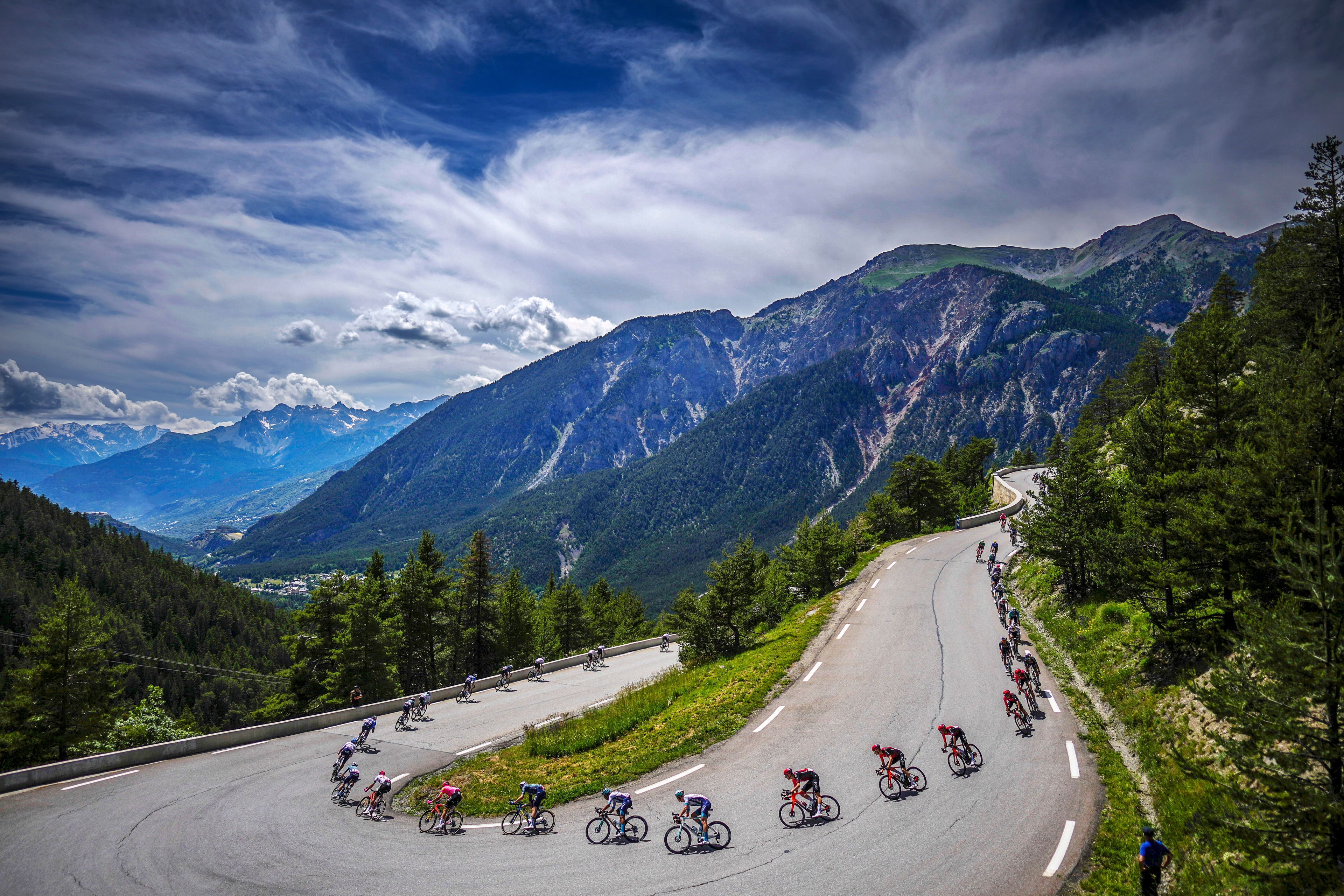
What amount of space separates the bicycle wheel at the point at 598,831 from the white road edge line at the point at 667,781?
5.05 feet

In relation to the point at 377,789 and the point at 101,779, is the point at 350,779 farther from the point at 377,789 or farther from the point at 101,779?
the point at 101,779

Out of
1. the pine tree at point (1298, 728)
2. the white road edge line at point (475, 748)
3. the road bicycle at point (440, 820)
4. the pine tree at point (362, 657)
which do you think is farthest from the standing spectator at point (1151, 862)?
the pine tree at point (362, 657)

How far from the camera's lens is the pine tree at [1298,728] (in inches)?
293

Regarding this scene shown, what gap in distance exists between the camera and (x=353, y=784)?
17.0 metres

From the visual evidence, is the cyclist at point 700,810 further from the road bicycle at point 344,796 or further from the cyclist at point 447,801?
the road bicycle at point 344,796

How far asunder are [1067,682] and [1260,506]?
9298 mm

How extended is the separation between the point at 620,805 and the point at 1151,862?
9.81 m

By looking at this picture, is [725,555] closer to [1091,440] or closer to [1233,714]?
[1233,714]

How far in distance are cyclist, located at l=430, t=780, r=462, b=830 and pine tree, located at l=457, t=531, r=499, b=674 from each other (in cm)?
3140

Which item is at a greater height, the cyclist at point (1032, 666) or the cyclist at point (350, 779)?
the cyclist at point (350, 779)

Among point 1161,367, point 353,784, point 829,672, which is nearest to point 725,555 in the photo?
point 829,672

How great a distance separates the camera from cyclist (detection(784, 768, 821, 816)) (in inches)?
482

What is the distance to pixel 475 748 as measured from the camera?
21.4m

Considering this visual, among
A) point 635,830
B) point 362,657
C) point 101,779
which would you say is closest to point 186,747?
point 101,779
